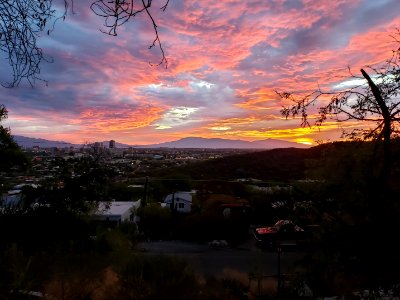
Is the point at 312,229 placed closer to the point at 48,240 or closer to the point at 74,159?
the point at 48,240

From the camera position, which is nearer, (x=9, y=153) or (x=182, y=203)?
(x=9, y=153)

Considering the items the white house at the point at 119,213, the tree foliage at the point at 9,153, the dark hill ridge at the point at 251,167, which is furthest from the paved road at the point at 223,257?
the dark hill ridge at the point at 251,167

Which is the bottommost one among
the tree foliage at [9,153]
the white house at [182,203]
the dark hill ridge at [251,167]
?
the white house at [182,203]

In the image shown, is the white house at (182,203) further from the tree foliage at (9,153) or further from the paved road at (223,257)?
the tree foliage at (9,153)

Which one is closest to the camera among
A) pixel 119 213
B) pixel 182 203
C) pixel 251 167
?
pixel 119 213

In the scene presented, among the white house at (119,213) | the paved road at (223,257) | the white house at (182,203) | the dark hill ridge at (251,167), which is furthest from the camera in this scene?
the dark hill ridge at (251,167)

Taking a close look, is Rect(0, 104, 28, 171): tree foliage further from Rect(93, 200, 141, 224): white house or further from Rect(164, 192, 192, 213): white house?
Rect(164, 192, 192, 213): white house

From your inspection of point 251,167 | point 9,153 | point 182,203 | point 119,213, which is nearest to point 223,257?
point 119,213

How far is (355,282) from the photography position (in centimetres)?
463

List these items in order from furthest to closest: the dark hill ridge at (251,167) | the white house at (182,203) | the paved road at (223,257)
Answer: the dark hill ridge at (251,167) < the white house at (182,203) < the paved road at (223,257)

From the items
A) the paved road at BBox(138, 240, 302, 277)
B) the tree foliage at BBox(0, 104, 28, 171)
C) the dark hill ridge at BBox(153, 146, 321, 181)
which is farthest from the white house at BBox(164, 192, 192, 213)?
the dark hill ridge at BBox(153, 146, 321, 181)

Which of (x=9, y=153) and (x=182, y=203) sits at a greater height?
(x=9, y=153)

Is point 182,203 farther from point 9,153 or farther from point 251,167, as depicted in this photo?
point 251,167


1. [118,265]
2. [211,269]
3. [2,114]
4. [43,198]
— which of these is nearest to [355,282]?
[118,265]
